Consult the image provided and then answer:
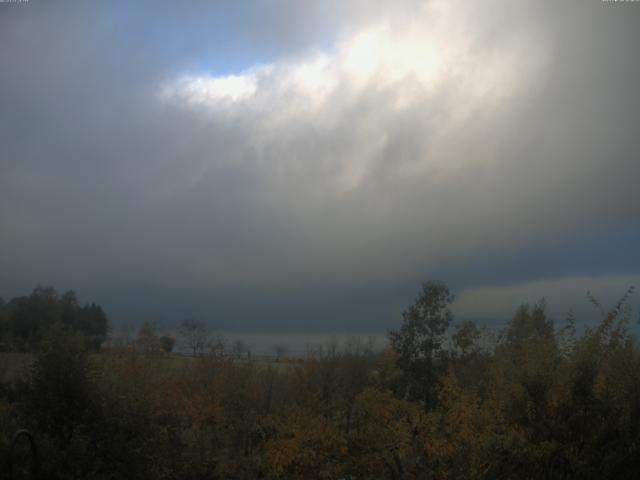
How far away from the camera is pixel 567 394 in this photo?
1470 cm

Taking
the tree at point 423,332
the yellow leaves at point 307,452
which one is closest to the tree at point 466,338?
the tree at point 423,332

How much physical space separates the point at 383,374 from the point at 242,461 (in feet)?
27.5

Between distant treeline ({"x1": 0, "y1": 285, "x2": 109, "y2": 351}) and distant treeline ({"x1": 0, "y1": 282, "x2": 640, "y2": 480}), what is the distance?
9.80 m

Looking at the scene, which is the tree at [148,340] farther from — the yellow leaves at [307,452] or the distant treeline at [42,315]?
the yellow leaves at [307,452]

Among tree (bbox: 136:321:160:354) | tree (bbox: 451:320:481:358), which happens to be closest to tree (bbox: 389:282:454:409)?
tree (bbox: 451:320:481:358)

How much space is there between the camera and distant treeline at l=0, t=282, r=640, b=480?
14.3m

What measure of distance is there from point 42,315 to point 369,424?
2570 centimetres

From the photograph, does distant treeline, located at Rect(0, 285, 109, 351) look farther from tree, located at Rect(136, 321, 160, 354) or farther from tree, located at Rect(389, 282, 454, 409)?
tree, located at Rect(389, 282, 454, 409)

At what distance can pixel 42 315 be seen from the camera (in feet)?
123

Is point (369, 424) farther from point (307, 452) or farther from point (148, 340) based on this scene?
point (148, 340)

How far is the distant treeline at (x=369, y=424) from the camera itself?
14.3m

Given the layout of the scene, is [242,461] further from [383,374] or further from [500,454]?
[500,454]

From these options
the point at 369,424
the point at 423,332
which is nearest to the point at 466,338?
the point at 423,332

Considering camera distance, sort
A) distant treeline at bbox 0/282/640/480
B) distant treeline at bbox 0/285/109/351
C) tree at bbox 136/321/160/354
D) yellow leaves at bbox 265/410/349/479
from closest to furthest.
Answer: distant treeline at bbox 0/282/640/480
yellow leaves at bbox 265/410/349/479
distant treeline at bbox 0/285/109/351
tree at bbox 136/321/160/354
